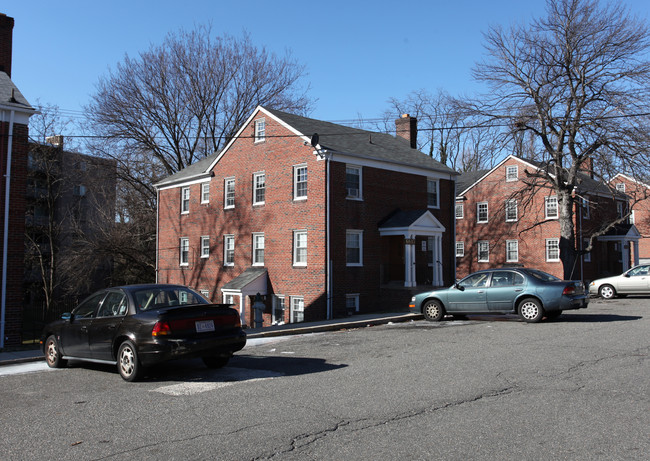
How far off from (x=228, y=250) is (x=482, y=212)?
2157cm

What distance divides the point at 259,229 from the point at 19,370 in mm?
16942

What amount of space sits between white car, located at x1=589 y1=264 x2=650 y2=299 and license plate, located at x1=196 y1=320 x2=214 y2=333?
21.5m

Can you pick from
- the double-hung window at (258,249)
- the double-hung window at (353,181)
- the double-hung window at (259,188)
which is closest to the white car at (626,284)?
the double-hung window at (353,181)

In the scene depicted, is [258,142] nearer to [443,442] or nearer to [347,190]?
[347,190]

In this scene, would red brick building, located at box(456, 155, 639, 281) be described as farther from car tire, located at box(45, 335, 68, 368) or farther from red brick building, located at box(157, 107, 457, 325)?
car tire, located at box(45, 335, 68, 368)

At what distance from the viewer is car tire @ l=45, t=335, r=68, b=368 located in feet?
33.9

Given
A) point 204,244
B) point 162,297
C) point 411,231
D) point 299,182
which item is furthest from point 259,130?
point 162,297

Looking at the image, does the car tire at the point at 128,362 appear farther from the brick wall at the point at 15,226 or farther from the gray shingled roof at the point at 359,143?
the gray shingled roof at the point at 359,143

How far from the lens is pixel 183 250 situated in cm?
3375

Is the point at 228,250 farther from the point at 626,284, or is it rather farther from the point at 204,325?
the point at 204,325

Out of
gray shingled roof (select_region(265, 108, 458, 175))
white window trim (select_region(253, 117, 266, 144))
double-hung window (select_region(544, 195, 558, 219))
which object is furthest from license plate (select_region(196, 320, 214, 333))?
double-hung window (select_region(544, 195, 558, 219))

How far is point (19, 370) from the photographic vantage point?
1059cm

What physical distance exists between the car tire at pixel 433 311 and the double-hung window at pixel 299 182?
9494 mm

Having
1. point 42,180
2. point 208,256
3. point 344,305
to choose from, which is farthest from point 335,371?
point 42,180
